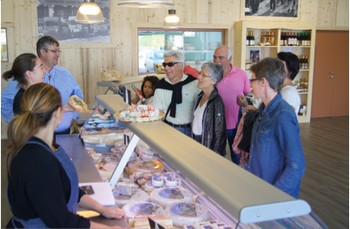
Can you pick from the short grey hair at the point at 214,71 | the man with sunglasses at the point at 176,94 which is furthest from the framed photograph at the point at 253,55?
the short grey hair at the point at 214,71

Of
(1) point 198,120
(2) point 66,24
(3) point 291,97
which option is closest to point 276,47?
(2) point 66,24

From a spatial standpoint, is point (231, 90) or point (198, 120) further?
point (231, 90)

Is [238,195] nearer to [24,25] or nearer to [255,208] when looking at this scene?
[255,208]

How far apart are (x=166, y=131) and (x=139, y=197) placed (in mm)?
477

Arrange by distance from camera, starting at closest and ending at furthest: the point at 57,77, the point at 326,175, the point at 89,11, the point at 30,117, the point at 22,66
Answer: the point at 30,117 → the point at 22,66 → the point at 57,77 → the point at 89,11 → the point at 326,175

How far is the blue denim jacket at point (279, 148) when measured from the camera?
206cm

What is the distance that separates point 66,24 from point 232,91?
4.61 m

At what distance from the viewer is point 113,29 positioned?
786 cm

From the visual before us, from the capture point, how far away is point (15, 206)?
1.54 metres

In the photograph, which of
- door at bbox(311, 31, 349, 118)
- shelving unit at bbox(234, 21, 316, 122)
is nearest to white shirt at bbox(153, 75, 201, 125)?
shelving unit at bbox(234, 21, 316, 122)

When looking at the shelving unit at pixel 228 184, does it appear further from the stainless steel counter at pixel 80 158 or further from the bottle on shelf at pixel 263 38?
the bottle on shelf at pixel 263 38

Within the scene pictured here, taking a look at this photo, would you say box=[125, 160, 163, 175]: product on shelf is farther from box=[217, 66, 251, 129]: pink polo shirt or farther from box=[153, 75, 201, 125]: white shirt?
box=[217, 66, 251, 129]: pink polo shirt

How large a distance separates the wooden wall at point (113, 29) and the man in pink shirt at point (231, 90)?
3.96 meters

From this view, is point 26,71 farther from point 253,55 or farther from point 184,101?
point 253,55
